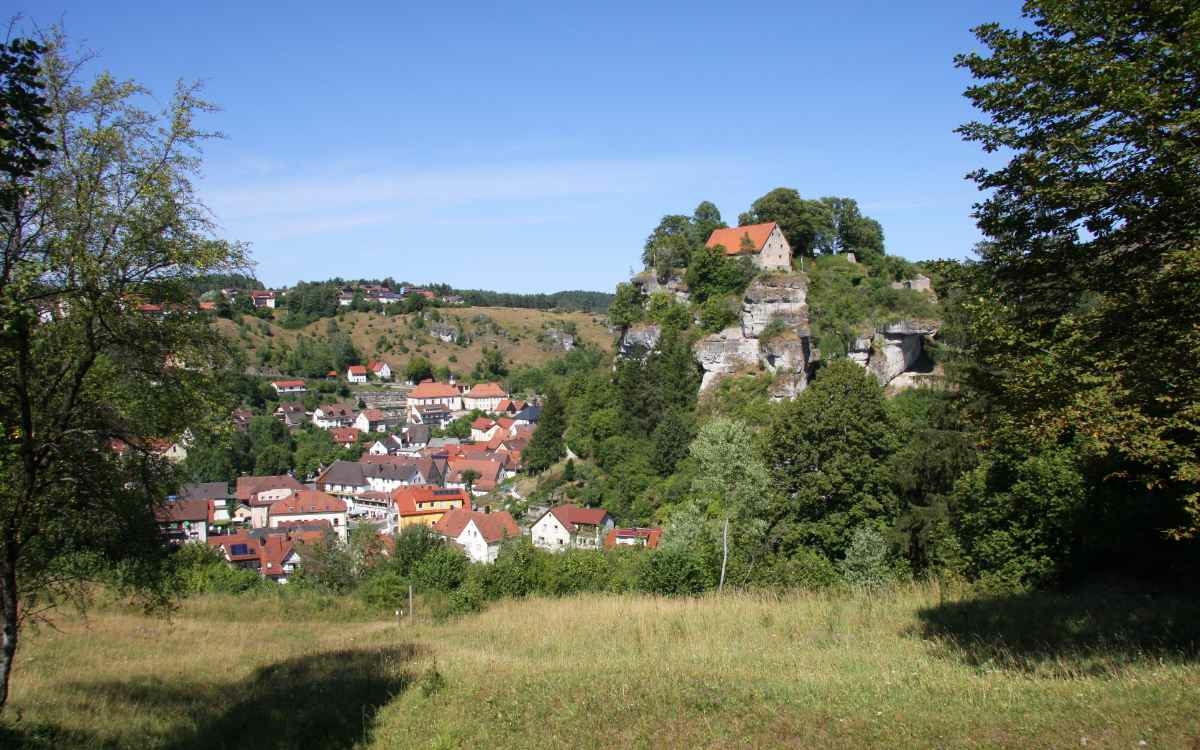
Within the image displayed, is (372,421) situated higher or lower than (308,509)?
higher

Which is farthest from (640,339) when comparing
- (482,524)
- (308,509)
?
(308,509)

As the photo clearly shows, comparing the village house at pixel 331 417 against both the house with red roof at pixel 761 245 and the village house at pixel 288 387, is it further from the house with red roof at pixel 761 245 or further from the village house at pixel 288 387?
the house with red roof at pixel 761 245

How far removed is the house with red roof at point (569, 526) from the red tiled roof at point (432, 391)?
70177mm

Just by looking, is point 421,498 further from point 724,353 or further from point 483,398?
point 483,398

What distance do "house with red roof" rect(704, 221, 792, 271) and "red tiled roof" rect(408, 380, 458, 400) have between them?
70651 mm

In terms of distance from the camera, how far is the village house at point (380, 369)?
406 feet

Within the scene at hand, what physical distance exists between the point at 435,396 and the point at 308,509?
51.1 meters

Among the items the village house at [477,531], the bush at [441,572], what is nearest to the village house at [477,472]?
the village house at [477,531]

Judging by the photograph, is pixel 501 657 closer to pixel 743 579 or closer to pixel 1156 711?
pixel 1156 711

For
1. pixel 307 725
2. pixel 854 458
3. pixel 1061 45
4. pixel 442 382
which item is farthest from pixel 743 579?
pixel 442 382

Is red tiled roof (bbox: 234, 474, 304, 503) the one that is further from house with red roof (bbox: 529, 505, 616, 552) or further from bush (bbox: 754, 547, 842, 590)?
bush (bbox: 754, 547, 842, 590)

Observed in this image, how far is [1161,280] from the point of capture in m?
6.11

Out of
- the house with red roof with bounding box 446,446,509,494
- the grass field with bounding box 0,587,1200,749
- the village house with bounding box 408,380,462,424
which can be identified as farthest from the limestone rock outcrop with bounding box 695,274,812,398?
the village house with bounding box 408,380,462,424

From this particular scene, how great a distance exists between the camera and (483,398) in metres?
117
